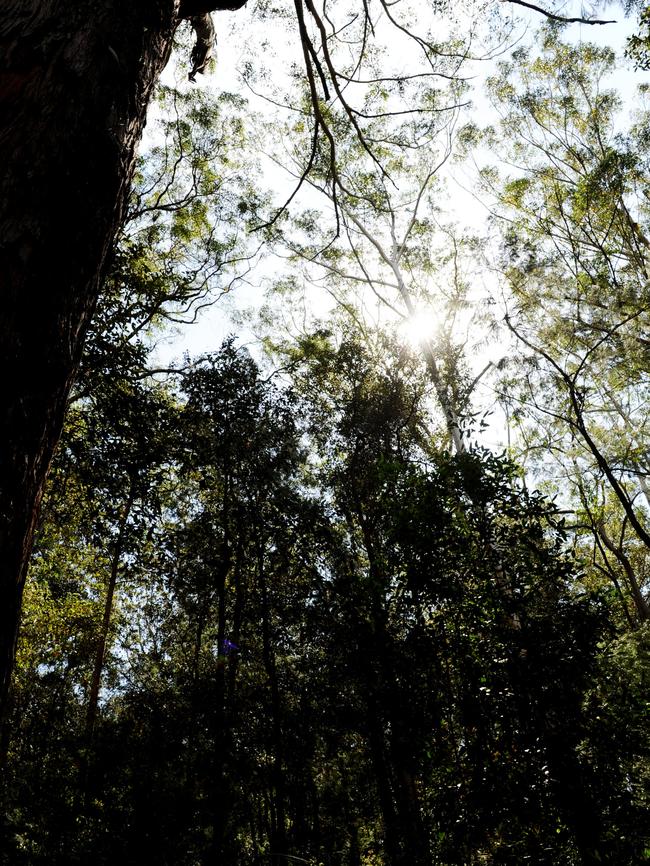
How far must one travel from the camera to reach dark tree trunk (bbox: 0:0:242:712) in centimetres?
91

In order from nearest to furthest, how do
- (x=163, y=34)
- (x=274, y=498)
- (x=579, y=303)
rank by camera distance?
(x=163, y=34) → (x=274, y=498) → (x=579, y=303)

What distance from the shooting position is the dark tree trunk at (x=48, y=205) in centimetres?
91

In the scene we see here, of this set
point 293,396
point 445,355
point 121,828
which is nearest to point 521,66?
point 445,355

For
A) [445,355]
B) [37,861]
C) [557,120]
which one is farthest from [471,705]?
[557,120]

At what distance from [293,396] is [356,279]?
7663 mm

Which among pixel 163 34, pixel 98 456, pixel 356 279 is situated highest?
pixel 356 279

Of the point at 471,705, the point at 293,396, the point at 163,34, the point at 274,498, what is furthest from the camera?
the point at 293,396

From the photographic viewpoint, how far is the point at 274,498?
369 inches

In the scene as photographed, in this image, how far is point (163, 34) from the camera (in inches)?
64.5

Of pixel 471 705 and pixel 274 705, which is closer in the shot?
pixel 471 705

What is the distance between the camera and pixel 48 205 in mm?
1016

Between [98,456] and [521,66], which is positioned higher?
[521,66]

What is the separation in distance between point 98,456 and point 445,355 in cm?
1073

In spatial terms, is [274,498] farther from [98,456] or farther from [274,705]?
[98,456]
